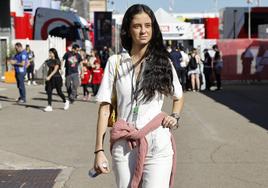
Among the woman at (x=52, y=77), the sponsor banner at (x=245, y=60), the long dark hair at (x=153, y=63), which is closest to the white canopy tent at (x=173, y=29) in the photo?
the sponsor banner at (x=245, y=60)

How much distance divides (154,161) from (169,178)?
0.58 feet

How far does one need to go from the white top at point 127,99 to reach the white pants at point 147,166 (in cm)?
5

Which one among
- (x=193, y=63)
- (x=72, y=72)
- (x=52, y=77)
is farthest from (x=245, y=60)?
(x=52, y=77)

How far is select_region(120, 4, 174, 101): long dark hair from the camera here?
3.67 meters

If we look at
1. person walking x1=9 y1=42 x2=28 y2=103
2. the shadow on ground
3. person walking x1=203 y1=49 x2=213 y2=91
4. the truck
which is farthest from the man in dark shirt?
the truck

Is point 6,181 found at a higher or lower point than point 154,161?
lower

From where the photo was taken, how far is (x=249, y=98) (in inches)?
727

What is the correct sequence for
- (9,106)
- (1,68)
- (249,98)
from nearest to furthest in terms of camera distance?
(9,106), (249,98), (1,68)

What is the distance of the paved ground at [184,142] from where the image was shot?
722 cm

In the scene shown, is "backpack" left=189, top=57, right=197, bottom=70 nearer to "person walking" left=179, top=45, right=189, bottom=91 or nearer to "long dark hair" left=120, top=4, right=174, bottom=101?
"person walking" left=179, top=45, right=189, bottom=91

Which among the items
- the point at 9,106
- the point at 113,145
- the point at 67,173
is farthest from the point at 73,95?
the point at 113,145

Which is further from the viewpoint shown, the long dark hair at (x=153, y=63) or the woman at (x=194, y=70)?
the woman at (x=194, y=70)

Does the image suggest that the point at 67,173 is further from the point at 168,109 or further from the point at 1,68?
the point at 1,68

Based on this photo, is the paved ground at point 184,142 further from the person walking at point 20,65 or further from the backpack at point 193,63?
the backpack at point 193,63
